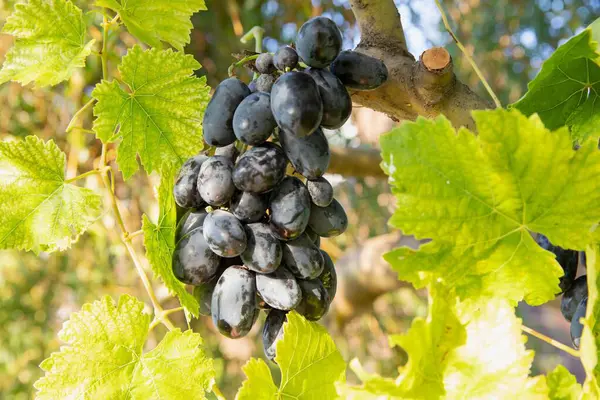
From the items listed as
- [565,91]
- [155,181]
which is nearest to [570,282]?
[565,91]

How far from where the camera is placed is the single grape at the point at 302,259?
0.47 metres

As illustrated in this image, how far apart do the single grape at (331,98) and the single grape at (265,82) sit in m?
0.04

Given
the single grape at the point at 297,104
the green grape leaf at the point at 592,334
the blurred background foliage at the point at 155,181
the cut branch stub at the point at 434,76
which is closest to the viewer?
the green grape leaf at the point at 592,334

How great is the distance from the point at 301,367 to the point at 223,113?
0.21 metres

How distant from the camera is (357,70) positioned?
487 mm

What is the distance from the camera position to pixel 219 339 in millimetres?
2055

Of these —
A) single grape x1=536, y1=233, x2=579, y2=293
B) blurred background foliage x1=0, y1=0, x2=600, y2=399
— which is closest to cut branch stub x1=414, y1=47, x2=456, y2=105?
single grape x1=536, y1=233, x2=579, y2=293

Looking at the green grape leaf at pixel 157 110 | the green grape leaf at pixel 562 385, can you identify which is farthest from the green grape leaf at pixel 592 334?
the green grape leaf at pixel 157 110

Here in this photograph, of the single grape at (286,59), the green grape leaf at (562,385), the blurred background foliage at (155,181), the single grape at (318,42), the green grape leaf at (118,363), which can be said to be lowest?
the blurred background foliage at (155,181)

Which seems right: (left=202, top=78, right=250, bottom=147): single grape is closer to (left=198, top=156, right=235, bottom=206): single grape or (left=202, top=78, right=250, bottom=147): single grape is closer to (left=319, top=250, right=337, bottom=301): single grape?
(left=198, top=156, right=235, bottom=206): single grape

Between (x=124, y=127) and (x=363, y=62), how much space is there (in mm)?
233

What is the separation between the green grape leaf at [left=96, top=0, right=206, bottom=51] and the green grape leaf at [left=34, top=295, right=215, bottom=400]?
0.85ft

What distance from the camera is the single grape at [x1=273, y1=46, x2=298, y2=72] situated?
47 cm

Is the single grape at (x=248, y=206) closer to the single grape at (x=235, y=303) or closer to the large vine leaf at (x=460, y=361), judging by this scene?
the single grape at (x=235, y=303)
